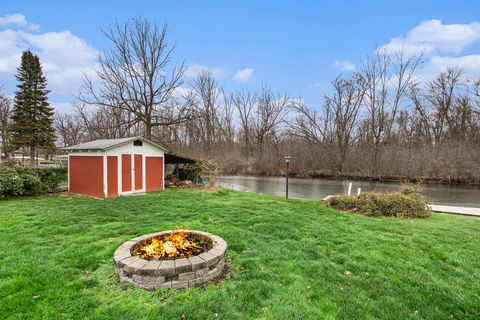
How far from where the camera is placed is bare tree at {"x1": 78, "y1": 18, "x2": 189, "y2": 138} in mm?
15414

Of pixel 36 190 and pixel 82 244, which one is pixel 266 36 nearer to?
pixel 36 190

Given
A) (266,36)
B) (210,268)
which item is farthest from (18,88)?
(210,268)

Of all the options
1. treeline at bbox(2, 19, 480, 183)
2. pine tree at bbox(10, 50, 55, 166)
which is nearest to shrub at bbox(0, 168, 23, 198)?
treeline at bbox(2, 19, 480, 183)

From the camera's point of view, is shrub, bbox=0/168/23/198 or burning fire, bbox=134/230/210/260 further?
shrub, bbox=0/168/23/198

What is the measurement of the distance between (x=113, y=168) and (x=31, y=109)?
1912 centimetres

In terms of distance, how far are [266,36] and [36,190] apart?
44.3ft

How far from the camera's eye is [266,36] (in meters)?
14.9

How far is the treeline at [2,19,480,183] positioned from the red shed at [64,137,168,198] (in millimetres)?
4806

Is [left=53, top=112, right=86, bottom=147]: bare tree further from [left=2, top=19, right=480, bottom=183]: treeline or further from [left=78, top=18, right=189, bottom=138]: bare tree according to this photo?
[left=78, top=18, right=189, bottom=138]: bare tree

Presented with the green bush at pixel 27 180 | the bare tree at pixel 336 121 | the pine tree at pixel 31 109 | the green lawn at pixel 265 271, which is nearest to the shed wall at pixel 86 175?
the green bush at pixel 27 180

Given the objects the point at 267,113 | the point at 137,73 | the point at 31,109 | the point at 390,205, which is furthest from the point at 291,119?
the point at 31,109

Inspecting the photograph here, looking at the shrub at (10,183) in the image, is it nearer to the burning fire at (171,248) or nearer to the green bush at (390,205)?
the burning fire at (171,248)

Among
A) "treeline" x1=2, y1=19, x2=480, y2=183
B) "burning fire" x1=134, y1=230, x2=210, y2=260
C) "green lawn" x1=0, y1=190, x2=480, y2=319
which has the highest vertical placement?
"treeline" x1=2, y1=19, x2=480, y2=183

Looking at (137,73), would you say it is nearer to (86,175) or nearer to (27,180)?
(86,175)
